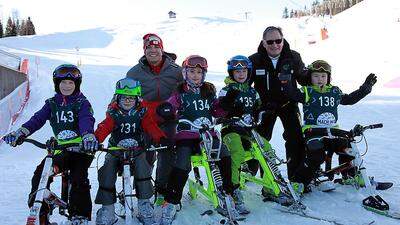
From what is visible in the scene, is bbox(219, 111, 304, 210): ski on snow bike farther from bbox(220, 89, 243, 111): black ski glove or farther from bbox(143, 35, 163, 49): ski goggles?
bbox(143, 35, 163, 49): ski goggles

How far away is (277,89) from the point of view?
22.4 ft

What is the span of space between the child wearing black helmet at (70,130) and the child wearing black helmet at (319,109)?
8.73 ft

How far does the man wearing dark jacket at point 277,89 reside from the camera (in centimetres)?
677

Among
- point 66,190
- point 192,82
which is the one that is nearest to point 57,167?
point 66,190

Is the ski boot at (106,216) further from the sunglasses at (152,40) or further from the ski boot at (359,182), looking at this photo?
the ski boot at (359,182)

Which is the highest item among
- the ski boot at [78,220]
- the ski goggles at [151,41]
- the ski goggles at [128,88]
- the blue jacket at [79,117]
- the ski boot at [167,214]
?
the ski goggles at [151,41]

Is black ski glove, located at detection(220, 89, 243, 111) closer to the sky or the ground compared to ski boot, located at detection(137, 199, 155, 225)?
closer to the sky

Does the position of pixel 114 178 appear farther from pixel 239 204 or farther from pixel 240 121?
pixel 240 121

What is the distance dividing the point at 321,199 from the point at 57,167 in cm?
342

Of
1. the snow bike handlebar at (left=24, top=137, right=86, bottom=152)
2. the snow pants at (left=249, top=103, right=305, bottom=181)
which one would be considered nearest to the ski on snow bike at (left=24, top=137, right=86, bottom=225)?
the snow bike handlebar at (left=24, top=137, right=86, bottom=152)

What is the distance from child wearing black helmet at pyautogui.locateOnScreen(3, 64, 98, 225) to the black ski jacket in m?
2.60

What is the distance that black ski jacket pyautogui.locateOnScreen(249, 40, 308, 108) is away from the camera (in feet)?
22.4

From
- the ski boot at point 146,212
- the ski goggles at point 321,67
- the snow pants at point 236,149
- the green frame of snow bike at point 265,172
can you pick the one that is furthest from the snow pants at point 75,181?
the ski goggles at point 321,67

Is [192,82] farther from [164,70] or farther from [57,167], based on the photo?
[57,167]
